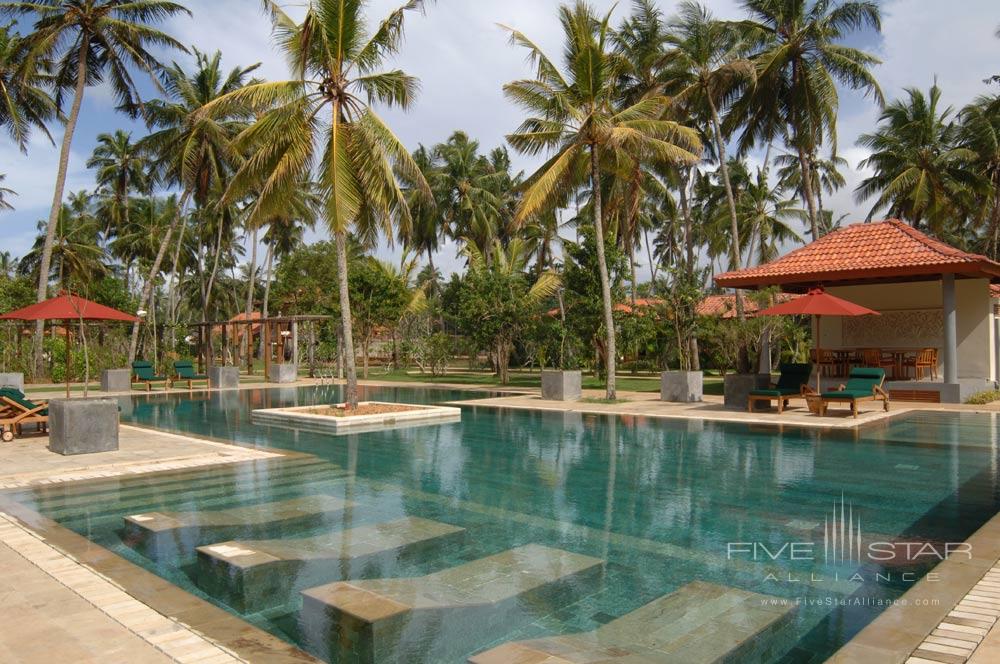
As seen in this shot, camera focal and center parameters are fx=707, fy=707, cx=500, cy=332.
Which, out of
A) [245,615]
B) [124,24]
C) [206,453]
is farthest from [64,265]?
[245,615]

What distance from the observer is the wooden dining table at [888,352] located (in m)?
19.2

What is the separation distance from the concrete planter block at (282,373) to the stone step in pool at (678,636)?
2555 cm

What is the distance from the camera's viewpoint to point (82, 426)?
10.2m

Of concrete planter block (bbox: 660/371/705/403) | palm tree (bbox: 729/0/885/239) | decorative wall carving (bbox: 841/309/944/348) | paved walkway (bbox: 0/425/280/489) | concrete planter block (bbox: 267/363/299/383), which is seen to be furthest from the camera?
concrete planter block (bbox: 267/363/299/383)

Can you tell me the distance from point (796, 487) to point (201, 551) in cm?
622

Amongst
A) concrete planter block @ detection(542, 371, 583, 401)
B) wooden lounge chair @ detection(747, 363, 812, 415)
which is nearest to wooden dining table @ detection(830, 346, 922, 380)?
wooden lounge chair @ detection(747, 363, 812, 415)

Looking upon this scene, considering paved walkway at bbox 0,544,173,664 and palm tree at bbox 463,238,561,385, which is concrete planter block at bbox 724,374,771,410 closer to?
palm tree at bbox 463,238,561,385

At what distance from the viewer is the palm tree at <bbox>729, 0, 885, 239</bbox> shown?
77.3ft

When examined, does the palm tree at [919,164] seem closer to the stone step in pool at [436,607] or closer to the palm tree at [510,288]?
the palm tree at [510,288]

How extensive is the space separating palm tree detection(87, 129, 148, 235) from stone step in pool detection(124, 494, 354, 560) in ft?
136

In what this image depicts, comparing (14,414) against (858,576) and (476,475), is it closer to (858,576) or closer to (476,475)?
(476,475)

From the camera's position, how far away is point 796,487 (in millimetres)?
8016

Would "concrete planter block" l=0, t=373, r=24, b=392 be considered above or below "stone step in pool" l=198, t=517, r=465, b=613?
above

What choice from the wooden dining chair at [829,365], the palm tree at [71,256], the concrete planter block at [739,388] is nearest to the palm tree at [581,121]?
the concrete planter block at [739,388]
